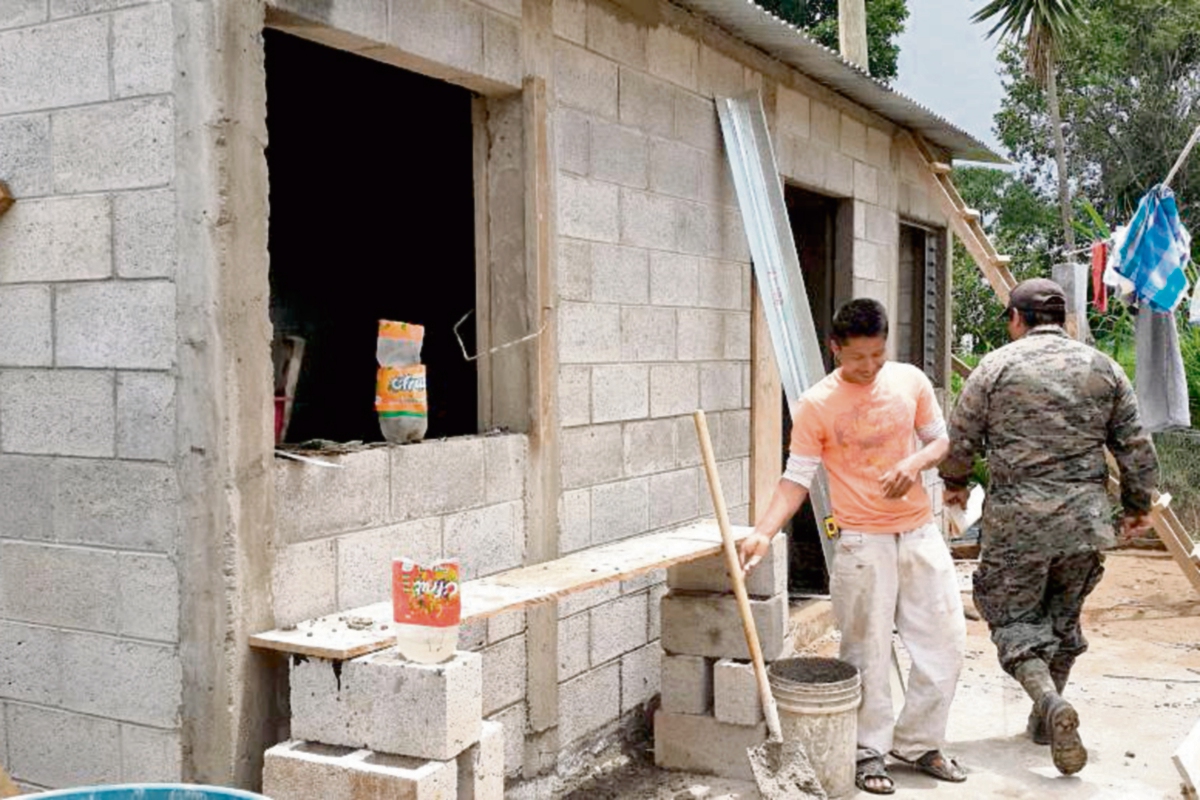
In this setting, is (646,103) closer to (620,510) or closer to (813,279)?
(620,510)

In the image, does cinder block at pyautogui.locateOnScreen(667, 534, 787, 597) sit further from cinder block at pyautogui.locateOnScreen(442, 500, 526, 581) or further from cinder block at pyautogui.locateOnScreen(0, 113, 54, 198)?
cinder block at pyautogui.locateOnScreen(0, 113, 54, 198)

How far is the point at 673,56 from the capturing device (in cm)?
556

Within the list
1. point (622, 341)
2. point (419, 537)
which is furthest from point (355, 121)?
point (419, 537)

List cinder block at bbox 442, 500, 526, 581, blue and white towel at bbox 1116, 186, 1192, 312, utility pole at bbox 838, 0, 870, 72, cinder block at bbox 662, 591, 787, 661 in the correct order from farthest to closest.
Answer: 1. utility pole at bbox 838, 0, 870, 72
2. blue and white towel at bbox 1116, 186, 1192, 312
3. cinder block at bbox 662, 591, 787, 661
4. cinder block at bbox 442, 500, 526, 581

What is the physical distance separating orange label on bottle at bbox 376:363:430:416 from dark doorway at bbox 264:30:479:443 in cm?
126

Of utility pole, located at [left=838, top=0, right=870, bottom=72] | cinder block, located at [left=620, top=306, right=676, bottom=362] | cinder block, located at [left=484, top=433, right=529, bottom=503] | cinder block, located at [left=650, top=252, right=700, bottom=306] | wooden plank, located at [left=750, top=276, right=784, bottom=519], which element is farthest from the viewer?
utility pole, located at [left=838, top=0, right=870, bottom=72]

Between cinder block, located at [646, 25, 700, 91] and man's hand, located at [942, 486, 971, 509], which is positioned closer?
man's hand, located at [942, 486, 971, 509]

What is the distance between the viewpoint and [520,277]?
14.9ft

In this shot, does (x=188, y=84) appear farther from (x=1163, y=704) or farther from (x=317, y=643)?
(x=1163, y=704)

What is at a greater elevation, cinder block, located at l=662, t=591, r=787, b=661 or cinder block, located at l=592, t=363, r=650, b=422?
cinder block, located at l=592, t=363, r=650, b=422

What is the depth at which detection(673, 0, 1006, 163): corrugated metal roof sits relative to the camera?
5660 mm

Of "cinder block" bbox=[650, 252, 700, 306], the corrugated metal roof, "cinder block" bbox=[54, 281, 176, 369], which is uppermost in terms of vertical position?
the corrugated metal roof

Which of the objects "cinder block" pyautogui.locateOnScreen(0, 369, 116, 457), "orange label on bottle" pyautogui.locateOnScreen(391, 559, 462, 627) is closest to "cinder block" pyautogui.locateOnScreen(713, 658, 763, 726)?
"orange label on bottle" pyautogui.locateOnScreen(391, 559, 462, 627)

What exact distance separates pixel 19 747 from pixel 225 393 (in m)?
1.39
